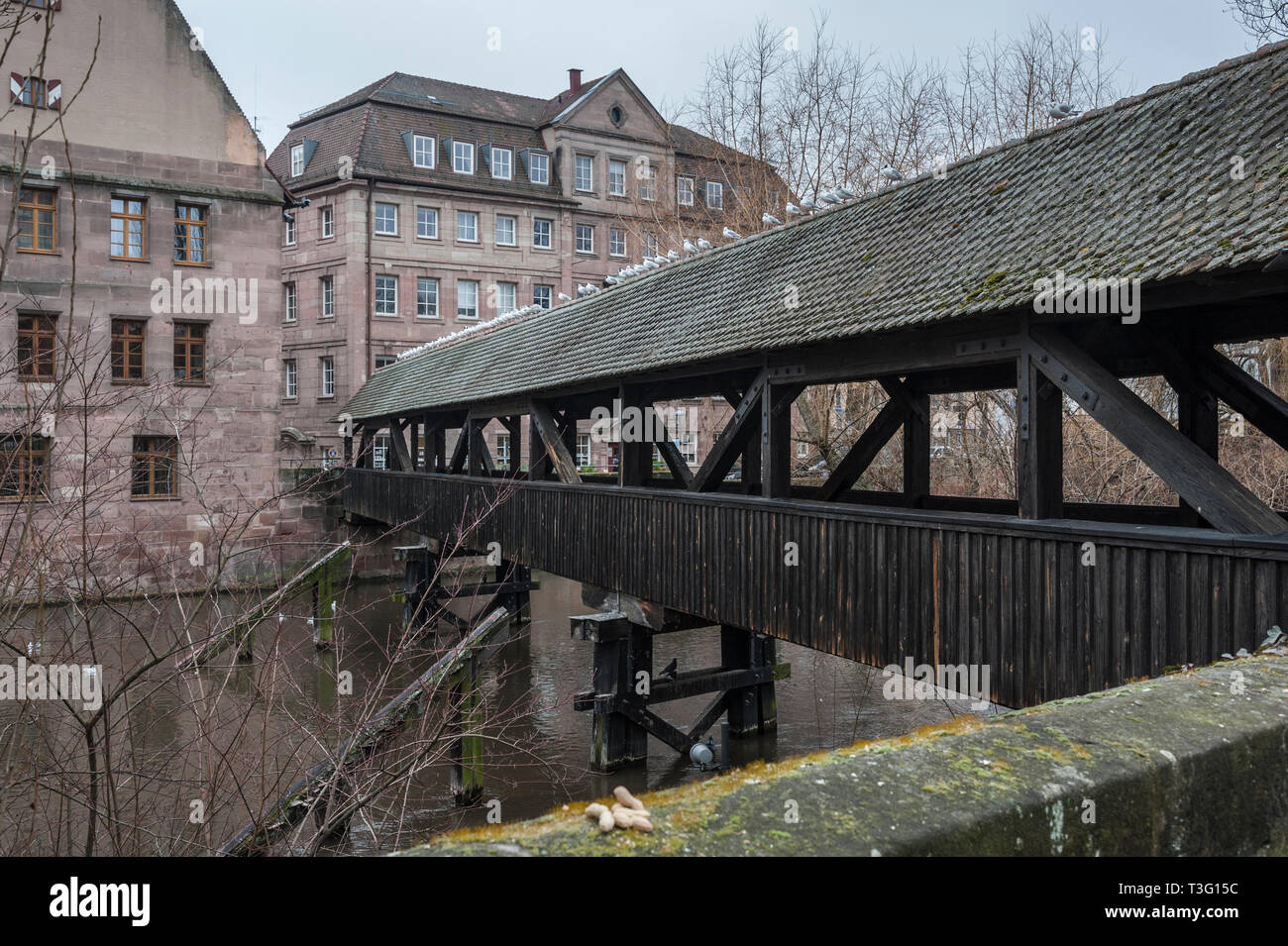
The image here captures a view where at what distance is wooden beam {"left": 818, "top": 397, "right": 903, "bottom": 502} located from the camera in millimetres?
8656

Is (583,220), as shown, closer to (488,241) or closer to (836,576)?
(488,241)

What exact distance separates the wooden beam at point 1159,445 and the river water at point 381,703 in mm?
4040

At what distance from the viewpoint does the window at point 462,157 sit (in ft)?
111

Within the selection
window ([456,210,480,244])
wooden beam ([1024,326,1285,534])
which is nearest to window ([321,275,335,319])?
window ([456,210,480,244])

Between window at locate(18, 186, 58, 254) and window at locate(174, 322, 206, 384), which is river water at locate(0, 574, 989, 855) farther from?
window at locate(18, 186, 58, 254)

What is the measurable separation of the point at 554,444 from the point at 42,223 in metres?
13.9

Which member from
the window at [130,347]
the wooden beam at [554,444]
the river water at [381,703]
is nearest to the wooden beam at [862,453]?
the river water at [381,703]

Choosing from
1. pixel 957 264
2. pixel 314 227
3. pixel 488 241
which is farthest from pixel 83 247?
pixel 957 264

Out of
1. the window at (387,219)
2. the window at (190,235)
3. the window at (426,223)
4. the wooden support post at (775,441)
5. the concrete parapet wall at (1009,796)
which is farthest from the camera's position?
the window at (426,223)

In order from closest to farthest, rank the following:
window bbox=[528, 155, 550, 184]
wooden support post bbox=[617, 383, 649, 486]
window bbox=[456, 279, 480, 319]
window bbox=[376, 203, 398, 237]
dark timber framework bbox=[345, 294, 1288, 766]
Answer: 1. dark timber framework bbox=[345, 294, 1288, 766]
2. wooden support post bbox=[617, 383, 649, 486]
3. window bbox=[376, 203, 398, 237]
4. window bbox=[456, 279, 480, 319]
5. window bbox=[528, 155, 550, 184]

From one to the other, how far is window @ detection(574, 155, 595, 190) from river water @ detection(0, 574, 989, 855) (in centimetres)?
2214

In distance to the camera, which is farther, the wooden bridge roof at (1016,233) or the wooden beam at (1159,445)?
the wooden bridge roof at (1016,233)

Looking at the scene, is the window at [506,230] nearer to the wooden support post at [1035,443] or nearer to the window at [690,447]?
the window at [690,447]

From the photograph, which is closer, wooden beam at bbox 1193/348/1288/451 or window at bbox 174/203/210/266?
wooden beam at bbox 1193/348/1288/451
